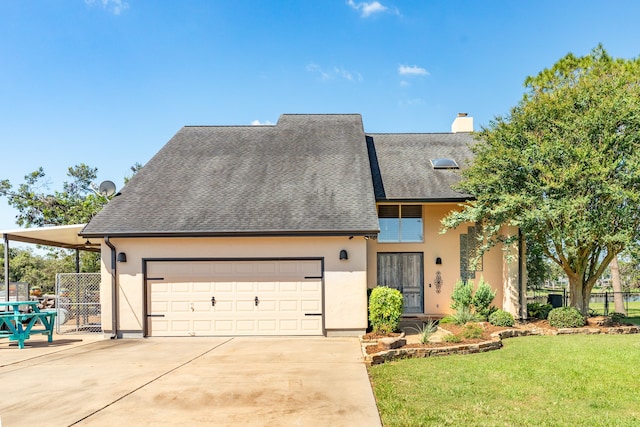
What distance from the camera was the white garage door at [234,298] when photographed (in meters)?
11.3

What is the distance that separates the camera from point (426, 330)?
29.8 feet

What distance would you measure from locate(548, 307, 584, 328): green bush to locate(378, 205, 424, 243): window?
14.8ft

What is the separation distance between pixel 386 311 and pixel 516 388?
4646 mm

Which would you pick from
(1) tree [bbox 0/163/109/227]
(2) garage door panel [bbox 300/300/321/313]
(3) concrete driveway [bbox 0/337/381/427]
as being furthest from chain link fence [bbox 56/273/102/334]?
(1) tree [bbox 0/163/109/227]

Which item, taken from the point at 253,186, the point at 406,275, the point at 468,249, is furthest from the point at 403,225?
the point at 253,186

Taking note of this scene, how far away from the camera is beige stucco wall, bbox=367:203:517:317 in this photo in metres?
13.8

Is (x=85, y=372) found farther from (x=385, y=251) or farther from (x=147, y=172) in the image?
(x=385, y=251)

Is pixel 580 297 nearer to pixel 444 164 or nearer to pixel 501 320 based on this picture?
pixel 501 320

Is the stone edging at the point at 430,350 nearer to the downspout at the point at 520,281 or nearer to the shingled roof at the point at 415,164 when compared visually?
the downspout at the point at 520,281

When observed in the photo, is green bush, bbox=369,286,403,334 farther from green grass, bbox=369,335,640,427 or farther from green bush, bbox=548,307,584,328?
green bush, bbox=548,307,584,328

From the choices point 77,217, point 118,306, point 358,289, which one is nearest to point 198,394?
point 358,289

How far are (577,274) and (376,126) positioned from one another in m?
10.2

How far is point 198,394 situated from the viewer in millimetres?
5996

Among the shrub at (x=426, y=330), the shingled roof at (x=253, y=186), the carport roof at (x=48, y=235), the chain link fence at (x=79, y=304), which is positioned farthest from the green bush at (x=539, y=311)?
the carport roof at (x=48, y=235)
